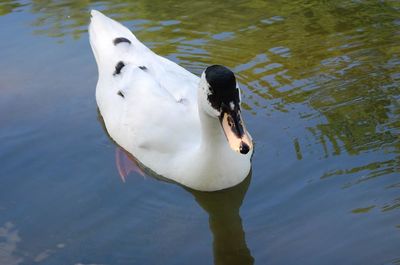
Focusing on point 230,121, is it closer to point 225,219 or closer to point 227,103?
point 227,103

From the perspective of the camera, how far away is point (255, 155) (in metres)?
6.05

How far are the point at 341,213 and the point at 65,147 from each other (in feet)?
8.40

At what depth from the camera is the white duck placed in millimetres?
5094

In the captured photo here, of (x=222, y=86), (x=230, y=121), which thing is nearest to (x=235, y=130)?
(x=230, y=121)

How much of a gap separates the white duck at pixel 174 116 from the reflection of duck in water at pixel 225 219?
68 mm

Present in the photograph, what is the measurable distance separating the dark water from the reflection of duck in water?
1 centimetres

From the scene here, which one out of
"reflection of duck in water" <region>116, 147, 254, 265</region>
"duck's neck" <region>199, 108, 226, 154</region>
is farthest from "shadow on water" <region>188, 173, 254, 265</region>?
"duck's neck" <region>199, 108, 226, 154</region>

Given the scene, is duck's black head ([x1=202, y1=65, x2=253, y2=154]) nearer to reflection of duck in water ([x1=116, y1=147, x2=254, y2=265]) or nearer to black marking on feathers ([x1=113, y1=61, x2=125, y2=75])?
reflection of duck in water ([x1=116, y1=147, x2=254, y2=265])

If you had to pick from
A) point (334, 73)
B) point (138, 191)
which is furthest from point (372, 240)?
point (334, 73)

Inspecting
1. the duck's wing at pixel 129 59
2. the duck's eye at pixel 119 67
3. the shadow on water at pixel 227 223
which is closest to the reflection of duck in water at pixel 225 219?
the shadow on water at pixel 227 223

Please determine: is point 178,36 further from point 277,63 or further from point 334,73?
point 334,73

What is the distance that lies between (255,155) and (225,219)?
0.78 m

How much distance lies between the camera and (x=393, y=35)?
7617mm

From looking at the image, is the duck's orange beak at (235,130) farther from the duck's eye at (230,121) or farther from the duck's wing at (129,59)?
the duck's wing at (129,59)
